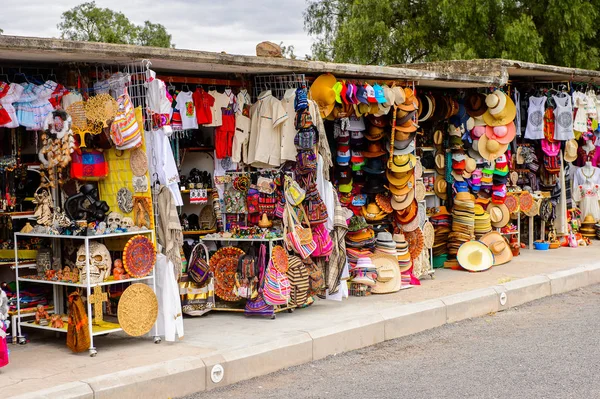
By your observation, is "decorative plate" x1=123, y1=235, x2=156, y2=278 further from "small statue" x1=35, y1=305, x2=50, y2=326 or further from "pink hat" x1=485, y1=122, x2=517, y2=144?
"pink hat" x1=485, y1=122, x2=517, y2=144

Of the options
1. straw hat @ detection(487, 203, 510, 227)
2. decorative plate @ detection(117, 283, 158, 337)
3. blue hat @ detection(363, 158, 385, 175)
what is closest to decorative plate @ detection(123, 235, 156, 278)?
decorative plate @ detection(117, 283, 158, 337)

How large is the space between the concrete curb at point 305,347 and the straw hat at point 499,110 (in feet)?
8.22

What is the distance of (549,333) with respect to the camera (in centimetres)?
933

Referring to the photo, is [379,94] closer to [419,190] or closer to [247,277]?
[419,190]

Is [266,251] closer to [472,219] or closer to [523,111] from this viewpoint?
[472,219]

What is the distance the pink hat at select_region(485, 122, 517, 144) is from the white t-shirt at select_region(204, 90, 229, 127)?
16.3ft

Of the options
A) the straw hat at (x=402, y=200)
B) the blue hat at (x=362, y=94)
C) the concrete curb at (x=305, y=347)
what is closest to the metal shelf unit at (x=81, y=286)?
the concrete curb at (x=305, y=347)

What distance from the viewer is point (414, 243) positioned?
12.0 m

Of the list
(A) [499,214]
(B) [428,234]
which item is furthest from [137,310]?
(A) [499,214]

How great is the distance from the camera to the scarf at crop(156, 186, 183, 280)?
8.46m

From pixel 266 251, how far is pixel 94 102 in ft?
8.45

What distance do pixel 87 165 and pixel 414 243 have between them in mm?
5035

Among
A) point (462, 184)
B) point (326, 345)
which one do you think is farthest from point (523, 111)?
point (326, 345)

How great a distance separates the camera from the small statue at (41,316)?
842cm
